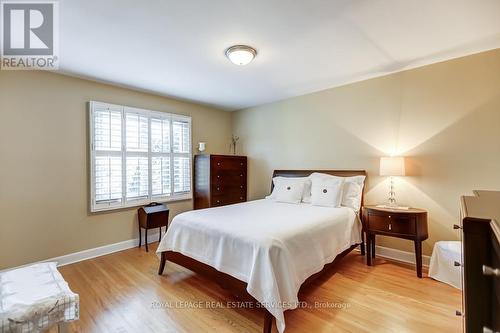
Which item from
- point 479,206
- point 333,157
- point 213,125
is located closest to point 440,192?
point 333,157

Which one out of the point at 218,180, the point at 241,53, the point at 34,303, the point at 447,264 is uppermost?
the point at 241,53

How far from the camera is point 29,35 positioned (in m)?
2.14

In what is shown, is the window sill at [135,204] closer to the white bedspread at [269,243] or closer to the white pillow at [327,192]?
the white bedspread at [269,243]

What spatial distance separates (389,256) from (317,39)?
2.92 meters

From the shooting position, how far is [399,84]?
3.04m

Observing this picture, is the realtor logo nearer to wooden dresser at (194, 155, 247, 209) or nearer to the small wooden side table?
the small wooden side table

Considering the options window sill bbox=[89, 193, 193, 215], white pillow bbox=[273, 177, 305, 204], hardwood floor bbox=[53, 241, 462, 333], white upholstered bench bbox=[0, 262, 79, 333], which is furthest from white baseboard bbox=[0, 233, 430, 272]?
white upholstered bench bbox=[0, 262, 79, 333]

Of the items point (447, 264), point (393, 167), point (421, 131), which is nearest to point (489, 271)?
point (447, 264)

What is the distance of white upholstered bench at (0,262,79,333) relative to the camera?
4.09ft

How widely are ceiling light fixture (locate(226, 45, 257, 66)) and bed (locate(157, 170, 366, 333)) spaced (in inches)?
67.5

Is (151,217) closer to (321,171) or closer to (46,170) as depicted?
(46,170)

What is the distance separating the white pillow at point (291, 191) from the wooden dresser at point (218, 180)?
1220 millimetres

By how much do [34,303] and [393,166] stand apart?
350 centimetres

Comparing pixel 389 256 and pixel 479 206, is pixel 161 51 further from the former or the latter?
pixel 389 256
